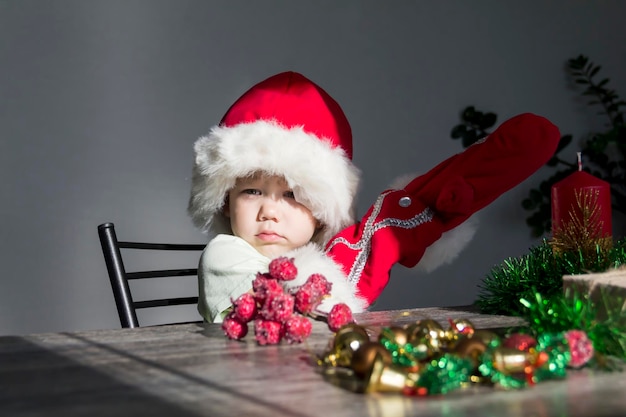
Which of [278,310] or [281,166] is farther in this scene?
[281,166]

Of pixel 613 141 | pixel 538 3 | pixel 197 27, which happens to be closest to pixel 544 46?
pixel 538 3

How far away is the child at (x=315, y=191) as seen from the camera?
1138mm

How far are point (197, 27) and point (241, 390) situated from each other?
221 centimetres

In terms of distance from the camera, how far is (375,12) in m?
2.81

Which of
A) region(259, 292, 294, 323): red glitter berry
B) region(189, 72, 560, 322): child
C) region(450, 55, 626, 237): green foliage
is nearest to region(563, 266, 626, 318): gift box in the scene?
region(259, 292, 294, 323): red glitter berry

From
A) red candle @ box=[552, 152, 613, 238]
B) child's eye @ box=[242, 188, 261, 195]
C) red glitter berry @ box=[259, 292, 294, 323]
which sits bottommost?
red glitter berry @ box=[259, 292, 294, 323]

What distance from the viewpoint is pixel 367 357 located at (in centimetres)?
56

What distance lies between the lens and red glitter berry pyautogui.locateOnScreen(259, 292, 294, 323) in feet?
2.53

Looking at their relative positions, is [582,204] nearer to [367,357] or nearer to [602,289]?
[602,289]

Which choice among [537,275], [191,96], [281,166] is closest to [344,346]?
[537,275]

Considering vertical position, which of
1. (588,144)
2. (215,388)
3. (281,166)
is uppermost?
(588,144)

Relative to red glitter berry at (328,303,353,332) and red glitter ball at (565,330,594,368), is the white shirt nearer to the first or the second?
red glitter berry at (328,303,353,332)

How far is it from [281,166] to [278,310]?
40 cm

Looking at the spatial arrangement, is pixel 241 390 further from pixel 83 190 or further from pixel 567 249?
pixel 83 190
